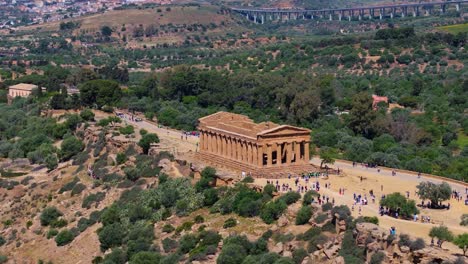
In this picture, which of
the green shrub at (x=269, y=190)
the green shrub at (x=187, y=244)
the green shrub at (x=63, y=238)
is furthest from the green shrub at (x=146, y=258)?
the green shrub at (x=63, y=238)

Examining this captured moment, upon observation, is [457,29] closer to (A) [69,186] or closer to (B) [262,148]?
(A) [69,186]

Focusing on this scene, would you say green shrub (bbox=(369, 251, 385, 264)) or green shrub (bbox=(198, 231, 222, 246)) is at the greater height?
green shrub (bbox=(369, 251, 385, 264))

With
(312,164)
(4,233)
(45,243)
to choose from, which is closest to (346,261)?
(312,164)

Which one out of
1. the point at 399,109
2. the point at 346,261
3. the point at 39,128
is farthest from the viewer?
the point at 399,109

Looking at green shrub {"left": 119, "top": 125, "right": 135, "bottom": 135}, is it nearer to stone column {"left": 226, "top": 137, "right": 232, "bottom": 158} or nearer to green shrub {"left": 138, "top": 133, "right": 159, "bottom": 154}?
green shrub {"left": 138, "top": 133, "right": 159, "bottom": 154}

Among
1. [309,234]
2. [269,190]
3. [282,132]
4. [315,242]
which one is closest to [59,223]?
[282,132]

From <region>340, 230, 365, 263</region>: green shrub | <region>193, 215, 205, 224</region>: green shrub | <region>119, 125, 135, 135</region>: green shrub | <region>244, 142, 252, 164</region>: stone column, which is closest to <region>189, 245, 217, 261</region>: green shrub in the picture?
<region>193, 215, 205, 224</region>: green shrub

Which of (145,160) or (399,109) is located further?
(399,109)

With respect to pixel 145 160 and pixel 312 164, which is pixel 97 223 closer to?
pixel 145 160
